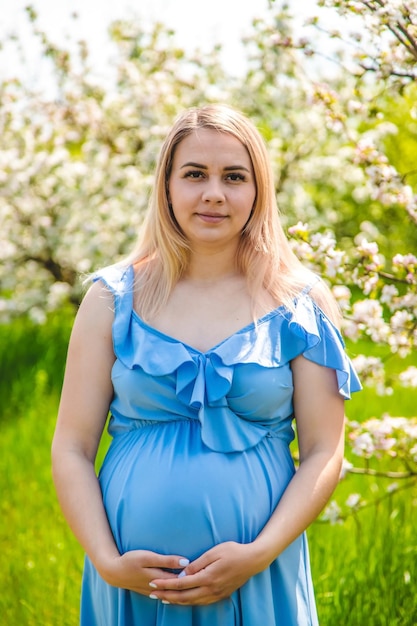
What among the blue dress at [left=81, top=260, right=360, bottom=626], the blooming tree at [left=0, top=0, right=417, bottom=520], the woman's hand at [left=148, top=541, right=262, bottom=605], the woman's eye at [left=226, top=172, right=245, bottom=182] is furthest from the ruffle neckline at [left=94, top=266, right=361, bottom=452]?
the blooming tree at [left=0, top=0, right=417, bottom=520]

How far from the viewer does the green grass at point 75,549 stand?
3.09 metres

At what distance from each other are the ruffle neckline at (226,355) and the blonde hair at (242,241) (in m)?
0.06

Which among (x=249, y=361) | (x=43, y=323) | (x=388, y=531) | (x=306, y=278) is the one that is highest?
(x=306, y=278)

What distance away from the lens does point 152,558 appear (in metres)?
2.03

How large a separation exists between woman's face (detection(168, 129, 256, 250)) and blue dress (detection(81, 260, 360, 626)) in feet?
0.92

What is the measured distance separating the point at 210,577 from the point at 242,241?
945 millimetres

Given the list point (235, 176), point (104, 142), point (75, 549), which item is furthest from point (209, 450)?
point (104, 142)

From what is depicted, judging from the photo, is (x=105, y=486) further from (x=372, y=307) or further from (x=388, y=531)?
(x=388, y=531)

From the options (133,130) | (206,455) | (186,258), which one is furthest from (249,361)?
(133,130)

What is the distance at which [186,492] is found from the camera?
2.09 m

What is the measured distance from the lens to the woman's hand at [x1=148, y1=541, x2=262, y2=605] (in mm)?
1990

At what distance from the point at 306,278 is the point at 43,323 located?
579cm

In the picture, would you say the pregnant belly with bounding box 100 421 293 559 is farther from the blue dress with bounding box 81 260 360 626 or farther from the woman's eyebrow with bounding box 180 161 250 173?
the woman's eyebrow with bounding box 180 161 250 173

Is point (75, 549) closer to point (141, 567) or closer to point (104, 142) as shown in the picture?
point (141, 567)
